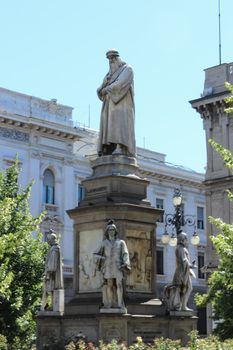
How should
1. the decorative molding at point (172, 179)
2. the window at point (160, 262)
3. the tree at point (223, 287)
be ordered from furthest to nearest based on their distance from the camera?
the decorative molding at point (172, 179), the window at point (160, 262), the tree at point (223, 287)

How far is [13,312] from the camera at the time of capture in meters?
23.9

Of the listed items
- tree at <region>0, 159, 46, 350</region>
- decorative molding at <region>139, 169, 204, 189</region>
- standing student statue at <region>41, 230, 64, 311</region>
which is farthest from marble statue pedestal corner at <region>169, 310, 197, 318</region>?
decorative molding at <region>139, 169, 204, 189</region>

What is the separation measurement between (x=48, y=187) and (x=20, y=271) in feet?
65.5

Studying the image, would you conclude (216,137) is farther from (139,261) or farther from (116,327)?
(116,327)

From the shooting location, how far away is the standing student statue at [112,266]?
14547 mm

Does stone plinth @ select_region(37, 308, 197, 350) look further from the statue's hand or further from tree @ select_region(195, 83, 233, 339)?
the statue's hand

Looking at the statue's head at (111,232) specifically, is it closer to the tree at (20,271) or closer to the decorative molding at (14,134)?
the tree at (20,271)

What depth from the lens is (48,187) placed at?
44781 mm

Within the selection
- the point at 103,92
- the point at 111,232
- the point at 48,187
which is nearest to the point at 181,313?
the point at 111,232

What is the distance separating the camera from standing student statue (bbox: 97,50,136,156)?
1681 cm

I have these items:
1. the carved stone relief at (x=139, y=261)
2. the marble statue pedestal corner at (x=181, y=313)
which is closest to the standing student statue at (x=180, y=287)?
the marble statue pedestal corner at (x=181, y=313)

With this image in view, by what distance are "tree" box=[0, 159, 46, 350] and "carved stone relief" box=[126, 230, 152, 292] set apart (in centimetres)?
681

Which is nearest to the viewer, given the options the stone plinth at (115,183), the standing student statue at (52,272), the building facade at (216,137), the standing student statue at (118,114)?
the standing student statue at (52,272)

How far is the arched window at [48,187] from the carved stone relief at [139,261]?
28.6 metres
